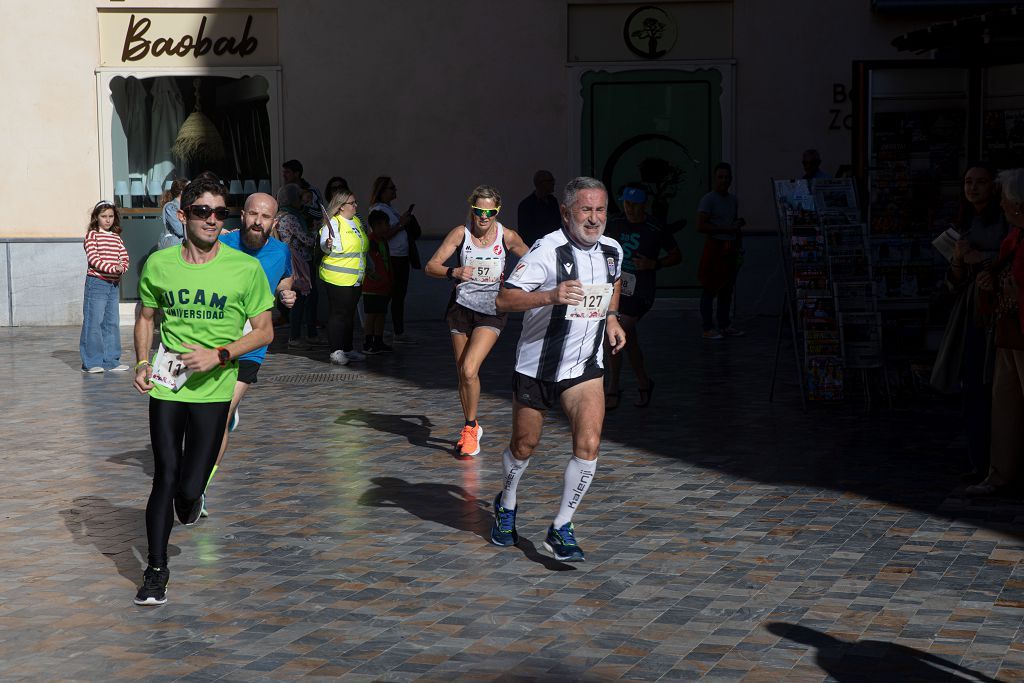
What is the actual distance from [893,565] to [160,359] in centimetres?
345

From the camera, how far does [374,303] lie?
52.6 feet

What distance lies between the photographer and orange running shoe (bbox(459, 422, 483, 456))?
9914 millimetres

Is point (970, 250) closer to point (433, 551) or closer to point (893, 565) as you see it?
point (893, 565)

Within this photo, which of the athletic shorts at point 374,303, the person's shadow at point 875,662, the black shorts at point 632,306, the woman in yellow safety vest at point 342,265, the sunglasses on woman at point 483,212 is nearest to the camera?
the person's shadow at point 875,662

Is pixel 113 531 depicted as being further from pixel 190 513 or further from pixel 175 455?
pixel 175 455

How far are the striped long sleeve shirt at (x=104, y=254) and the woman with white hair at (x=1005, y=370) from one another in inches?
351

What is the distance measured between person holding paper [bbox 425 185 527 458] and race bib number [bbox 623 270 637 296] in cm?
150

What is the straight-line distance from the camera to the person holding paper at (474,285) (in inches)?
376

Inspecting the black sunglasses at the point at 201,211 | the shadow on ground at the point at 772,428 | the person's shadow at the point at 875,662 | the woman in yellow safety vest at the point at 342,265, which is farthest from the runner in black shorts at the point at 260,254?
the woman in yellow safety vest at the point at 342,265

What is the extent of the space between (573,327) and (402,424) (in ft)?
14.8

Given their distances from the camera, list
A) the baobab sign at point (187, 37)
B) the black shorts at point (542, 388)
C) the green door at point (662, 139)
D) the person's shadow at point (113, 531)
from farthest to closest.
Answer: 1. the baobab sign at point (187, 37)
2. the green door at point (662, 139)
3. the person's shadow at point (113, 531)
4. the black shorts at point (542, 388)

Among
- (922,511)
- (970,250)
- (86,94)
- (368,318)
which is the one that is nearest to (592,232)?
(922,511)

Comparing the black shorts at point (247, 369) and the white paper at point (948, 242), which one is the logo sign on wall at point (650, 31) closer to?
the white paper at point (948, 242)

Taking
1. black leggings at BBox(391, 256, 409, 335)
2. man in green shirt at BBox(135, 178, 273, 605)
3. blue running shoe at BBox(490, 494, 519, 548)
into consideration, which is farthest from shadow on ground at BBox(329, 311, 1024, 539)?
man in green shirt at BBox(135, 178, 273, 605)
